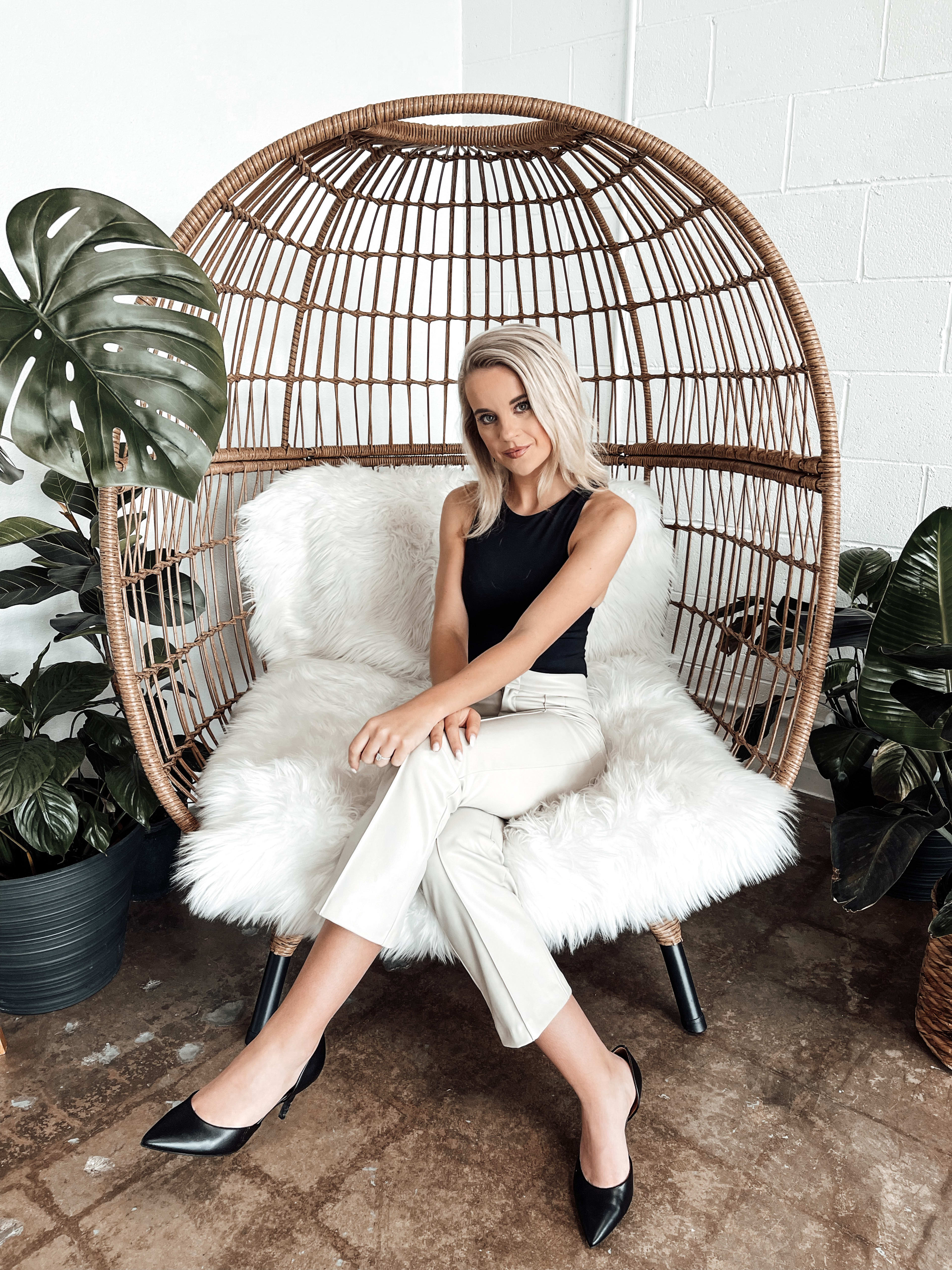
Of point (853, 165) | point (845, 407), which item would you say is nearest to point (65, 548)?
point (845, 407)

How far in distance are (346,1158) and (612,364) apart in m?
1.55

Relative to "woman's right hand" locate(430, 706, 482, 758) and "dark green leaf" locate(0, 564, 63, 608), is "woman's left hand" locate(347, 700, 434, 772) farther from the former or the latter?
"dark green leaf" locate(0, 564, 63, 608)

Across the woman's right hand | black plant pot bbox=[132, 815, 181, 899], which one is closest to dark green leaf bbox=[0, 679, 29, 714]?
black plant pot bbox=[132, 815, 181, 899]

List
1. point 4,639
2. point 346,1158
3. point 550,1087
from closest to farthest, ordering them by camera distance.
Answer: point 346,1158 < point 550,1087 < point 4,639

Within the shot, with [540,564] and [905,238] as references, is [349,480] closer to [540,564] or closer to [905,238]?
[540,564]

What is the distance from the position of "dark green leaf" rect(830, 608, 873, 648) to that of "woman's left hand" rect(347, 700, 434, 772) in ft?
2.38

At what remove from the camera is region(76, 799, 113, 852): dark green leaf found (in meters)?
1.35

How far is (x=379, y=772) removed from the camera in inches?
53.2

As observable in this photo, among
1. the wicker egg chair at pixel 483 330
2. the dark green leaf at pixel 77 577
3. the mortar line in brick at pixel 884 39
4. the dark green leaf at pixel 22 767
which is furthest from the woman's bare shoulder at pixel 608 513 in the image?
the mortar line in brick at pixel 884 39

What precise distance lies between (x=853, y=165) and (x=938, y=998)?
1581 mm

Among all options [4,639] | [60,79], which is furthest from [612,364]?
[4,639]

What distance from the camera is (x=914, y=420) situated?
5.90 feet

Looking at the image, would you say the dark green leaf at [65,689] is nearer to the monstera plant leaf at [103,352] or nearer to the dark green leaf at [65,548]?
the dark green leaf at [65,548]

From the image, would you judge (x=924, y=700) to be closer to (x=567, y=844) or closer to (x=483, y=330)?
(x=567, y=844)
